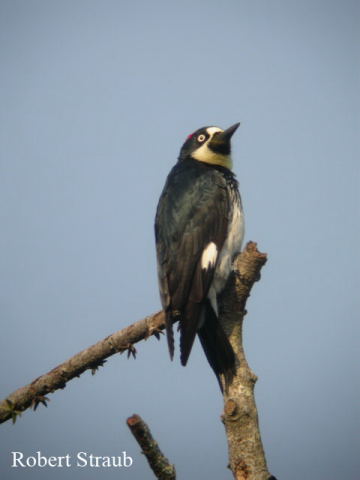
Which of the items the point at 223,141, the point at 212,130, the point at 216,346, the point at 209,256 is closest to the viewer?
the point at 216,346

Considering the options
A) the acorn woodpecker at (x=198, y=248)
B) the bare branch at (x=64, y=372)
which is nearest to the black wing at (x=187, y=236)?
the acorn woodpecker at (x=198, y=248)

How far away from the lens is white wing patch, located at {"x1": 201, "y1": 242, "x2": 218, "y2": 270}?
491 cm

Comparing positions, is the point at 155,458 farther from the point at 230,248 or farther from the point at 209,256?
the point at 230,248

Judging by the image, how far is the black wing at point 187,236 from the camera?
4641mm

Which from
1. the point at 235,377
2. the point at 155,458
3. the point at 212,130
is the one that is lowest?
the point at 155,458

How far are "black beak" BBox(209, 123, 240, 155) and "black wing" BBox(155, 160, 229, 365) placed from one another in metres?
0.48

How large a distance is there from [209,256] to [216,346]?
3.08 ft

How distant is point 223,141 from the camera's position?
6469 mm

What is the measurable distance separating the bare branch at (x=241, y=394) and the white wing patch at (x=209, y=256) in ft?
1.14

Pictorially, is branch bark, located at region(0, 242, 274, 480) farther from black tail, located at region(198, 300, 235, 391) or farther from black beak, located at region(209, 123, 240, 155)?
black beak, located at region(209, 123, 240, 155)

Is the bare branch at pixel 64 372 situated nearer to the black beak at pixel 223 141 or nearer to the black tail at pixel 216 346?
the black tail at pixel 216 346

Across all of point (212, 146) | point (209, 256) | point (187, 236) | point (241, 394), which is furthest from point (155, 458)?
point (212, 146)

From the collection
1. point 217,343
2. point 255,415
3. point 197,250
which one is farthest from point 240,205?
point 255,415

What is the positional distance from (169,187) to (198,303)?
4.98 feet
